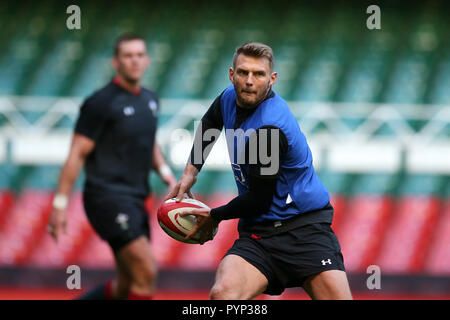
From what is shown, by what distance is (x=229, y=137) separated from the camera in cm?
345

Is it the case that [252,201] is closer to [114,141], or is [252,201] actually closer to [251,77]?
[251,77]

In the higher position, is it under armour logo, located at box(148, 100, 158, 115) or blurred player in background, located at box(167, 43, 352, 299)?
under armour logo, located at box(148, 100, 158, 115)

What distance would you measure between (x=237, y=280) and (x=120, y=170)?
1.65m

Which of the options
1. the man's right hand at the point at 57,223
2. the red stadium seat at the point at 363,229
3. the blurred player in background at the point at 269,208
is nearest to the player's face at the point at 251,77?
the blurred player in background at the point at 269,208

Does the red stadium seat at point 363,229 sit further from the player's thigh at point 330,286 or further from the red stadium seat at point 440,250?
the player's thigh at point 330,286

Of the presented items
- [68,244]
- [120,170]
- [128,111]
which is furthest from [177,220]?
[68,244]

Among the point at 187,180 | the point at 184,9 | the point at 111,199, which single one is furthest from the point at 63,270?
the point at 184,9

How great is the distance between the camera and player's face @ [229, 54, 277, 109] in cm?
325

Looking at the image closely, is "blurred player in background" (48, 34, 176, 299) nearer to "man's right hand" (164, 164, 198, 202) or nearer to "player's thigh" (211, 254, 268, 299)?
"man's right hand" (164, 164, 198, 202)

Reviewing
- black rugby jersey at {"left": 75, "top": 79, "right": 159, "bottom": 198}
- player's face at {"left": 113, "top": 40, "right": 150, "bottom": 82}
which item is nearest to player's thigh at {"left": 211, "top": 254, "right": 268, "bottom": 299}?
black rugby jersey at {"left": 75, "top": 79, "right": 159, "bottom": 198}

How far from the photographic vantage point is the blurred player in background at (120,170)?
176 inches

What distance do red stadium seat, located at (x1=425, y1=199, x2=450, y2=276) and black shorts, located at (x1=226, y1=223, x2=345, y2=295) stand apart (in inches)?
186

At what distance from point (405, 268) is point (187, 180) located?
4.97 m
